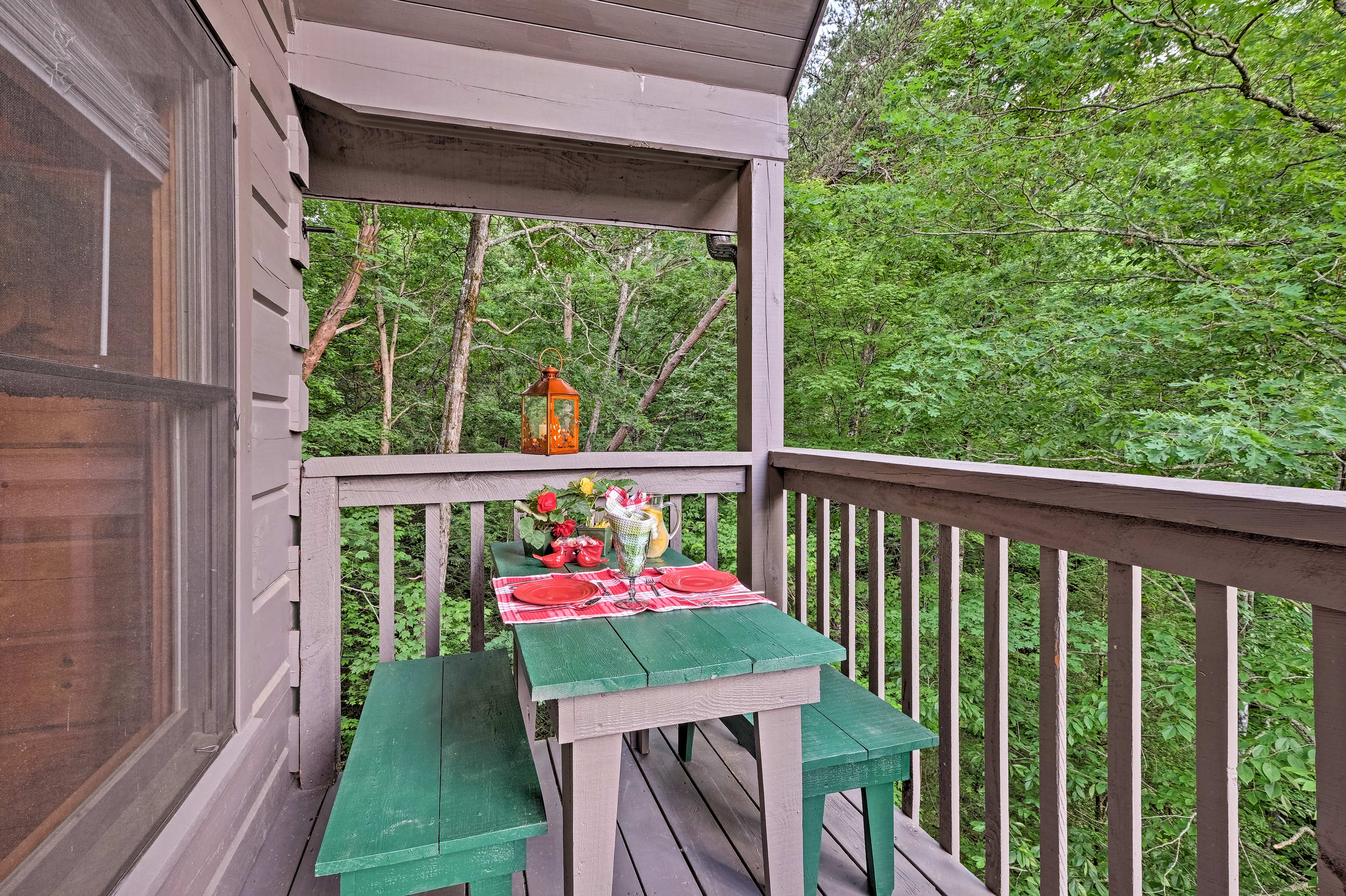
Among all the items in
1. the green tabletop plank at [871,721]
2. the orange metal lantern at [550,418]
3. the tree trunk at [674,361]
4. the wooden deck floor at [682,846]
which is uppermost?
the tree trunk at [674,361]

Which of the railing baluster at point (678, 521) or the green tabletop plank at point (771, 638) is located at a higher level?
the railing baluster at point (678, 521)

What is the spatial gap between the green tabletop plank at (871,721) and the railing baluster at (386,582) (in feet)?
4.20

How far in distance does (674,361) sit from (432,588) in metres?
5.74

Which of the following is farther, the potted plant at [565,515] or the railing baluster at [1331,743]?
the potted plant at [565,515]

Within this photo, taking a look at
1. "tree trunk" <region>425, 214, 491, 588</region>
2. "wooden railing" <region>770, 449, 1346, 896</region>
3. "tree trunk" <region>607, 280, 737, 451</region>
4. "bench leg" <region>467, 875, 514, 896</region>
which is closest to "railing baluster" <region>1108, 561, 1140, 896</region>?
"wooden railing" <region>770, 449, 1346, 896</region>

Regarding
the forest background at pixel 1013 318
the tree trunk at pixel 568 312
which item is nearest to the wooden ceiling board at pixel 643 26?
the forest background at pixel 1013 318

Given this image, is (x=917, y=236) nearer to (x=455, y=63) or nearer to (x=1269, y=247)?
(x=1269, y=247)

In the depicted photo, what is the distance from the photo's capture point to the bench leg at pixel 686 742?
1900mm

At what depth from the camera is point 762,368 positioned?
2318mm

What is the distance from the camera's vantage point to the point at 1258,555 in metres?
0.87

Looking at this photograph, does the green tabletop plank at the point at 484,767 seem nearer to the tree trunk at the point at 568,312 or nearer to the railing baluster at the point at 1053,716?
the railing baluster at the point at 1053,716

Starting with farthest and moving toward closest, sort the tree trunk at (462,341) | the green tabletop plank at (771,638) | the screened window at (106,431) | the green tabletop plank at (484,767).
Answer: the tree trunk at (462,341)
the green tabletop plank at (771,638)
the green tabletop plank at (484,767)
the screened window at (106,431)

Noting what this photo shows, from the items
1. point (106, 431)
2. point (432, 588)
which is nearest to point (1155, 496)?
point (106, 431)

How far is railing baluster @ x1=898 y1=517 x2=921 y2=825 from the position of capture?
159 centimetres
